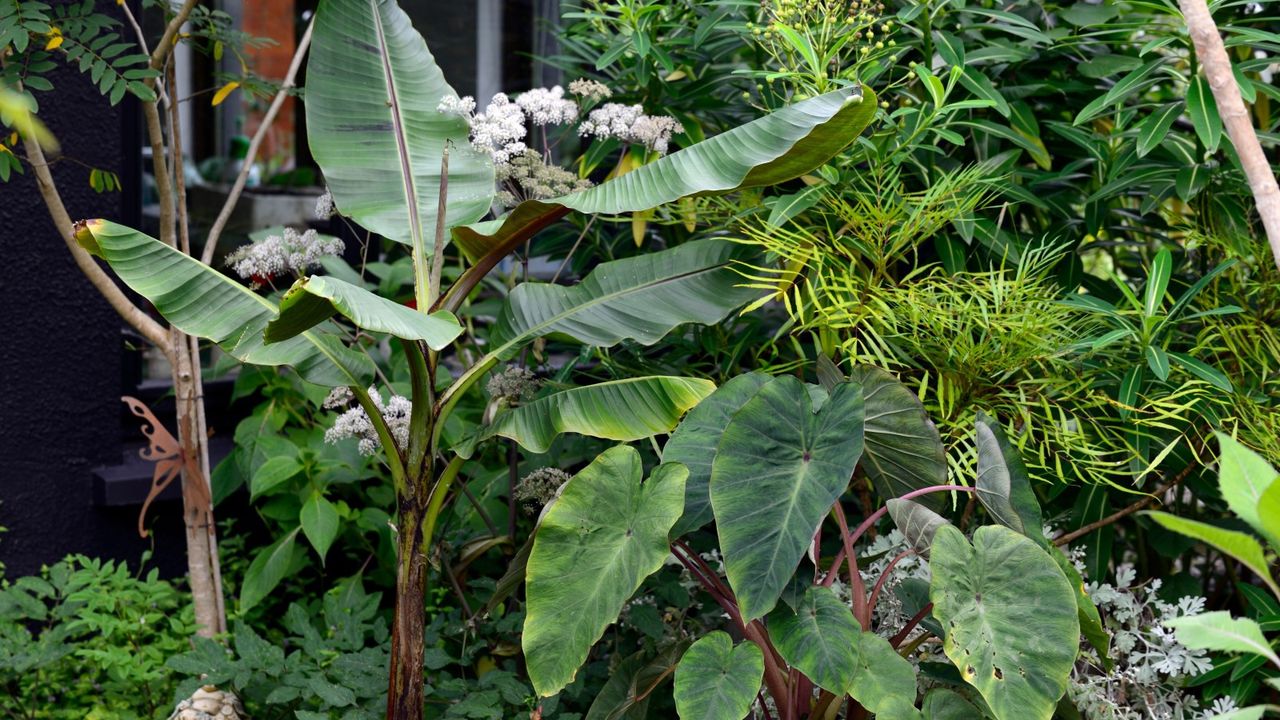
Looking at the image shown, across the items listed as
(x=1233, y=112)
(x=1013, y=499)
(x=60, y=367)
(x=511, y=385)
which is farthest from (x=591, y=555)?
(x=60, y=367)

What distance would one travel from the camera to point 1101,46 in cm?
323

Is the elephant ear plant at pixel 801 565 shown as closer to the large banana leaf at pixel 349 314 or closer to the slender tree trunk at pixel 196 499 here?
the large banana leaf at pixel 349 314

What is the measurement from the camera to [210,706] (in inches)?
108

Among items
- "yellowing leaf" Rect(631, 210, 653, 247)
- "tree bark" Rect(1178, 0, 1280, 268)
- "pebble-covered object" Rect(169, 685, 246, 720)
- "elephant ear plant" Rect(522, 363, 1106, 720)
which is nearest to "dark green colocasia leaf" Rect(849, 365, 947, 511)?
"elephant ear plant" Rect(522, 363, 1106, 720)

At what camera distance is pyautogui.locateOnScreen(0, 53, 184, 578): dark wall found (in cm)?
356

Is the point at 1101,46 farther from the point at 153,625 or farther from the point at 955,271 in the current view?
the point at 153,625

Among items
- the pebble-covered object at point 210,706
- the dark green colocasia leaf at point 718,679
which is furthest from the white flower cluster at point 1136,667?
the pebble-covered object at point 210,706

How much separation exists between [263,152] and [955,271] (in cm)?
584

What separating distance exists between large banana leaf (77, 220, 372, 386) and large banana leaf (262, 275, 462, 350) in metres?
0.23

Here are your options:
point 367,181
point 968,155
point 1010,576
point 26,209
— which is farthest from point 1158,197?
point 26,209

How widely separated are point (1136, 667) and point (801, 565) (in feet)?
→ 3.21

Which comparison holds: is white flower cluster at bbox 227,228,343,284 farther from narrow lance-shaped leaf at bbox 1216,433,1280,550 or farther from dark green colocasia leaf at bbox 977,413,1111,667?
narrow lance-shaped leaf at bbox 1216,433,1280,550

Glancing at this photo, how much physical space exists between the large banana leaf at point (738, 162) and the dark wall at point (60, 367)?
1.80 m

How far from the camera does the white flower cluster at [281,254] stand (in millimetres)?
2875
